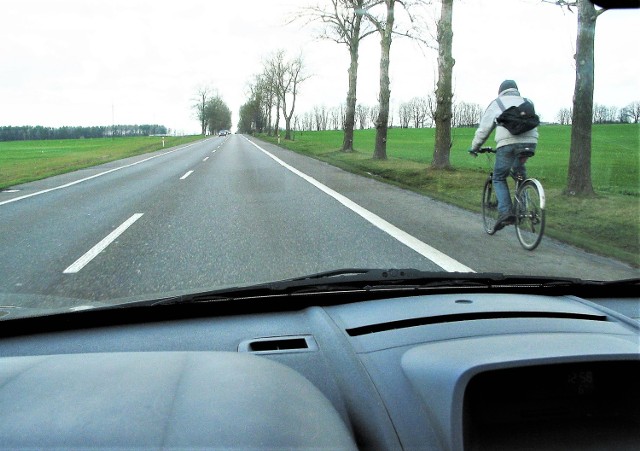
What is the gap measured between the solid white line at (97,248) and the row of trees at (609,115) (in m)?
8.24

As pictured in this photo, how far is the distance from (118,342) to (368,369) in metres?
1.20

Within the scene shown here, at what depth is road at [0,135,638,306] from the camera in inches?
212

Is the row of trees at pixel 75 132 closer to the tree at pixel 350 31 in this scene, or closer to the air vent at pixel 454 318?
the tree at pixel 350 31

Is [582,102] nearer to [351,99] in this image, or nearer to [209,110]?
[351,99]

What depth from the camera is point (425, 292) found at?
10.1 ft

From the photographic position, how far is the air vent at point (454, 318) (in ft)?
8.13

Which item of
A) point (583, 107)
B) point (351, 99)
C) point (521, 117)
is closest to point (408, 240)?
point (521, 117)

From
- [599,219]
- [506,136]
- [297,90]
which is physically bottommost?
[599,219]

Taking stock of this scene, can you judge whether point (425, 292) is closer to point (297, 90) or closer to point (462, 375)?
point (462, 375)

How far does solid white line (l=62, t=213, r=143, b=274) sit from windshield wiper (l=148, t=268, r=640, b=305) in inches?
130

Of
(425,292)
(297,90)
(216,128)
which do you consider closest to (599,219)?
(425,292)

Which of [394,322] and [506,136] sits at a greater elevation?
[506,136]

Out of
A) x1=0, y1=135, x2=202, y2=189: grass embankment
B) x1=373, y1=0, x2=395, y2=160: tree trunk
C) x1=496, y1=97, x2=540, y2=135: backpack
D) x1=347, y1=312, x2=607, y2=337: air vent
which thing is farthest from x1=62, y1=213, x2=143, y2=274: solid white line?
Answer: x1=373, y1=0, x2=395, y2=160: tree trunk

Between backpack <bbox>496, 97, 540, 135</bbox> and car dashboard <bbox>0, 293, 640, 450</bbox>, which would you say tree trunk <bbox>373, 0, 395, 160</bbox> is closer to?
backpack <bbox>496, 97, 540, 135</bbox>
